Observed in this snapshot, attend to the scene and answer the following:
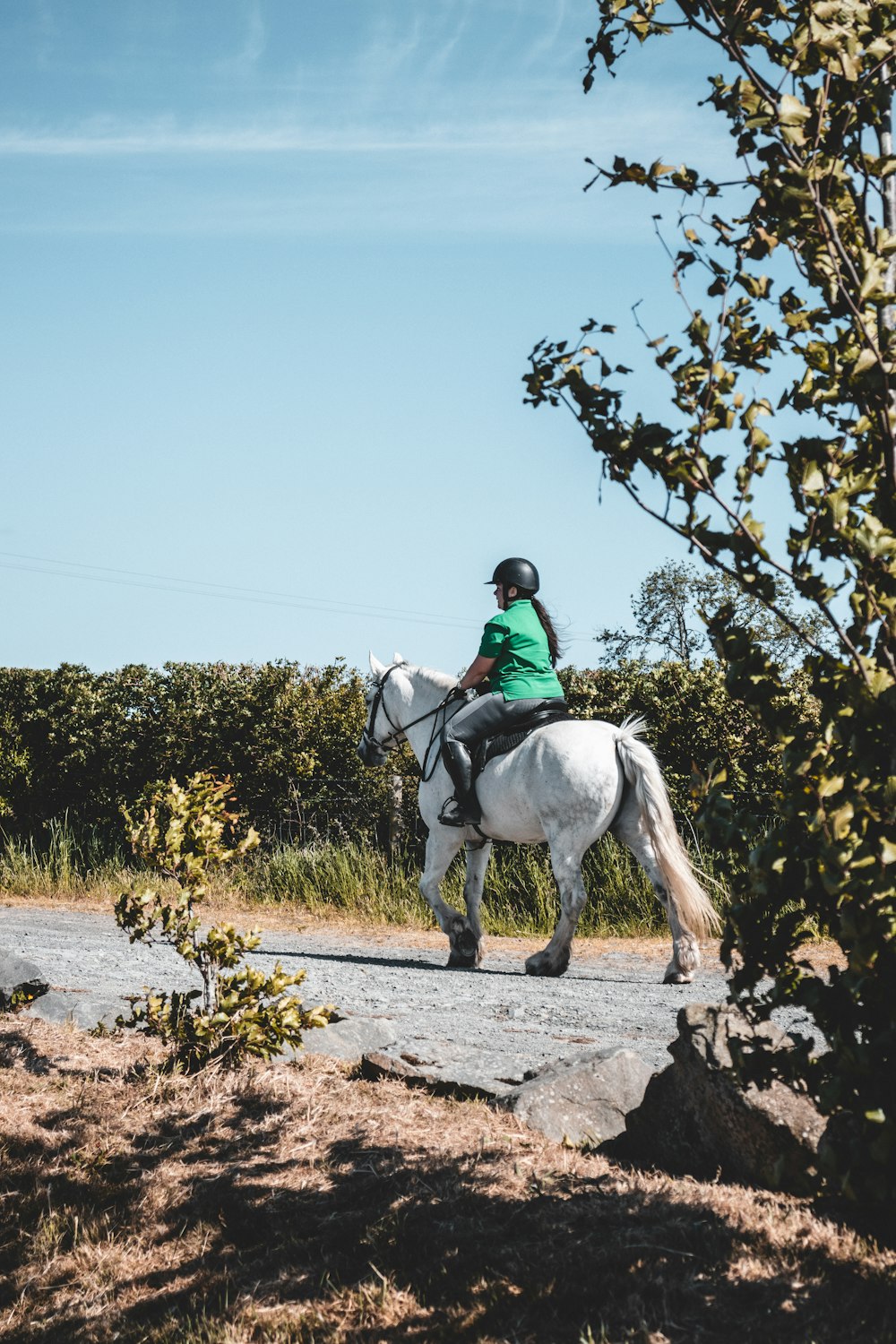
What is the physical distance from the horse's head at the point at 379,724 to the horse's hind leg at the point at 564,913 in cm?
214

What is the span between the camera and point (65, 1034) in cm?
588

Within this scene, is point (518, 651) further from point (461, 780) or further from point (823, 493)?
point (823, 493)

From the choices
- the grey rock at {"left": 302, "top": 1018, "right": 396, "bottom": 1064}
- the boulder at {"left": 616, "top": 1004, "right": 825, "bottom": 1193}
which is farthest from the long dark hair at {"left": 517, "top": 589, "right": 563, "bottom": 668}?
the boulder at {"left": 616, "top": 1004, "right": 825, "bottom": 1193}

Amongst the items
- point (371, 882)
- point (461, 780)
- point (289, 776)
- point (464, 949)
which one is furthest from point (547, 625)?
point (289, 776)

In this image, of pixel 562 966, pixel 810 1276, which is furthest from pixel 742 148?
pixel 562 966

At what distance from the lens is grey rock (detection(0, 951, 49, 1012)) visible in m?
6.30

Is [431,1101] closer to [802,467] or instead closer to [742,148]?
[802,467]

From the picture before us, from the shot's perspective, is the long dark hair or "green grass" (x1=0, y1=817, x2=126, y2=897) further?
"green grass" (x1=0, y1=817, x2=126, y2=897)

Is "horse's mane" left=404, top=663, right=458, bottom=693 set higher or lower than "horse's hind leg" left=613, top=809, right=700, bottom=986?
higher

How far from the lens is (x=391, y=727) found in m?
10.3

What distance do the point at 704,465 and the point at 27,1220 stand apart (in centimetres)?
356

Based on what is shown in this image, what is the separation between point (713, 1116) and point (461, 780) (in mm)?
5078

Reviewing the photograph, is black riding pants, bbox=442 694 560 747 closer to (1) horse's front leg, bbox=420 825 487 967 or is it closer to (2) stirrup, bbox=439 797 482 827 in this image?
(2) stirrup, bbox=439 797 482 827

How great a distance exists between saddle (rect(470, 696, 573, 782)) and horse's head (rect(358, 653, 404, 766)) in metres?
1.29
